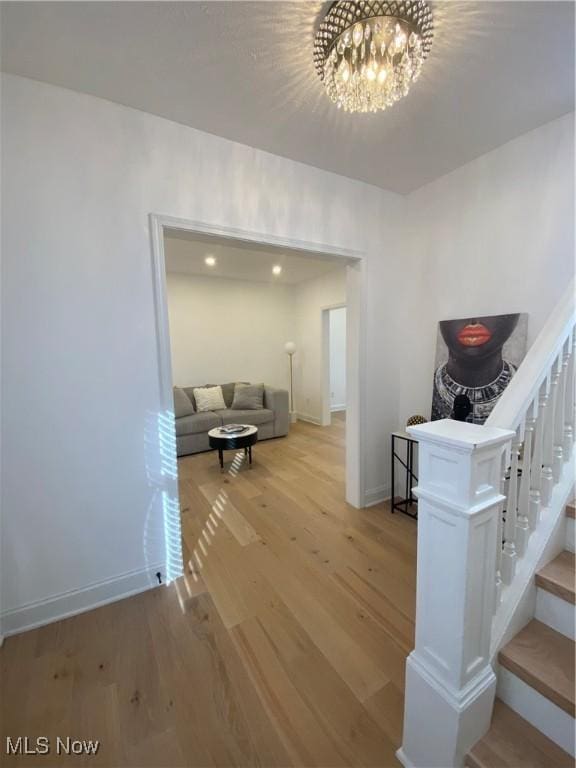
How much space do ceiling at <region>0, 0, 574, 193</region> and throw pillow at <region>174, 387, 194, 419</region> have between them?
3.31 meters

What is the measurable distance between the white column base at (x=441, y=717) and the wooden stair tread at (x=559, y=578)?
0.36 metres

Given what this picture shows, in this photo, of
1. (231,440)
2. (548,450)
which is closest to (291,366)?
(231,440)

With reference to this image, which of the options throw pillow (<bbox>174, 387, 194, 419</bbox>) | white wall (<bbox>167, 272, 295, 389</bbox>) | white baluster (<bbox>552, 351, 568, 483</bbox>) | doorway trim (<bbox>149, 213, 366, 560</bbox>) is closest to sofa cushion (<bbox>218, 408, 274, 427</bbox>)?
throw pillow (<bbox>174, 387, 194, 419</bbox>)

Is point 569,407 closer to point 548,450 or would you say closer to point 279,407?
point 548,450

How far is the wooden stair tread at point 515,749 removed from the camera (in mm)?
894

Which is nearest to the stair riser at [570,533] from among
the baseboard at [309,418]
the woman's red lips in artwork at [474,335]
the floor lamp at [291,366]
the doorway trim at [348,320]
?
the woman's red lips in artwork at [474,335]

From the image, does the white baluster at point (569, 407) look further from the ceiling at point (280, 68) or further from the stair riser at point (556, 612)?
the ceiling at point (280, 68)

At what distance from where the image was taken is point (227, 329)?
5.70 meters

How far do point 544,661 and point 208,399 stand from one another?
14.6 ft

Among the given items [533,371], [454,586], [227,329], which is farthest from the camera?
[227,329]

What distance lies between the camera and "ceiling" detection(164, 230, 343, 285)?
12.7 ft

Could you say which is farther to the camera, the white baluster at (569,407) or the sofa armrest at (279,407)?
the sofa armrest at (279,407)

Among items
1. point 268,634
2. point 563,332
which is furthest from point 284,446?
point 563,332

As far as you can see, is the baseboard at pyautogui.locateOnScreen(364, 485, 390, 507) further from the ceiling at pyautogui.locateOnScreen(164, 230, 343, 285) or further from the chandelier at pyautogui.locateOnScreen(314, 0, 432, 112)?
the chandelier at pyautogui.locateOnScreen(314, 0, 432, 112)
